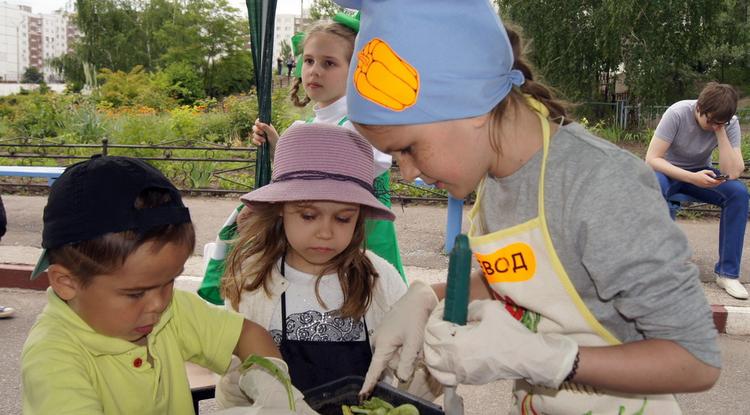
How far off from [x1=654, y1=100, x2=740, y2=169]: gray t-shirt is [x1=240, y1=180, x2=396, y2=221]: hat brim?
12.4ft

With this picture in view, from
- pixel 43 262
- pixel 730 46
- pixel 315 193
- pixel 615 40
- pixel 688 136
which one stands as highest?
pixel 730 46

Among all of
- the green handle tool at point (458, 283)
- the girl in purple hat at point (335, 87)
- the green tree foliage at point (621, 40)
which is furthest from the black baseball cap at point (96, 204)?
the green tree foliage at point (621, 40)

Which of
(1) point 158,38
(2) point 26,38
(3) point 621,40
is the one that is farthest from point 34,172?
(2) point 26,38

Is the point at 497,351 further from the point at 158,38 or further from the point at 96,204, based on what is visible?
the point at 158,38

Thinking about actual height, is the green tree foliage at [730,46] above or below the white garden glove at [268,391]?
above

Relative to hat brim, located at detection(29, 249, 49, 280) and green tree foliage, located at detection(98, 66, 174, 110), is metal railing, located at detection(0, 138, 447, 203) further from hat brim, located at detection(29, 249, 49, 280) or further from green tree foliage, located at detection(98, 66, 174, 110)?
green tree foliage, located at detection(98, 66, 174, 110)

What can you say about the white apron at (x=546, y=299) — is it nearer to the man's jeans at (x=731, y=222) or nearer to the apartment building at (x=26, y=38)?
the man's jeans at (x=731, y=222)

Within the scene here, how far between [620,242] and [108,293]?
1012 mm

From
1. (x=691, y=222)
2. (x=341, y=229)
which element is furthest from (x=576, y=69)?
(x=341, y=229)

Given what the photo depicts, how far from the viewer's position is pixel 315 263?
2137mm

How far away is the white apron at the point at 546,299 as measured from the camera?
1296mm

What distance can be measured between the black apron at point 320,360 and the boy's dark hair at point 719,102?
4016mm

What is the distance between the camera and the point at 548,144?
1312mm

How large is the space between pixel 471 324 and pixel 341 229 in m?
0.86
